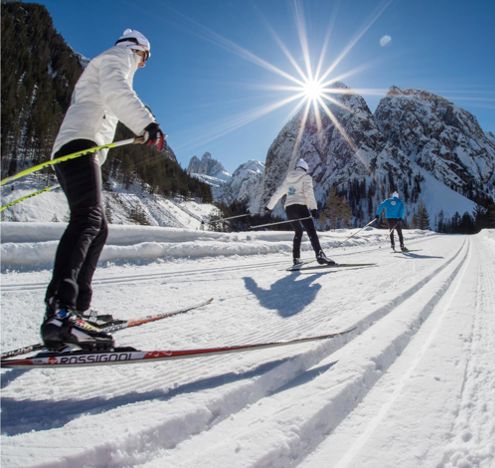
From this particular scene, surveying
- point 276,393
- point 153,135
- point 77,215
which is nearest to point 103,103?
point 153,135

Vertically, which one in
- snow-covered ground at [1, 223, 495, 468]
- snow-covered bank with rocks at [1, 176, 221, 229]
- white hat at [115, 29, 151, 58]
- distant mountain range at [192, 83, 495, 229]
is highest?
distant mountain range at [192, 83, 495, 229]

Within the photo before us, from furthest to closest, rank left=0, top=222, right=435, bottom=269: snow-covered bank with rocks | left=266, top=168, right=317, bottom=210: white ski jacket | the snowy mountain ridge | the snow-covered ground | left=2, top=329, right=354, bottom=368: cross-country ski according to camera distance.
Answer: the snowy mountain ridge
left=266, top=168, right=317, bottom=210: white ski jacket
left=0, top=222, right=435, bottom=269: snow-covered bank with rocks
left=2, top=329, right=354, bottom=368: cross-country ski
the snow-covered ground

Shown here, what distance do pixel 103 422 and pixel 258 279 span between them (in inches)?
141

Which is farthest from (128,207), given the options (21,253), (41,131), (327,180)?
(327,180)

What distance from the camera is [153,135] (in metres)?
2.08

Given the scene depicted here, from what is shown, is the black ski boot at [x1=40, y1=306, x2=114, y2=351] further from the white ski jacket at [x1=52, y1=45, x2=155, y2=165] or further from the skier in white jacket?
the white ski jacket at [x1=52, y1=45, x2=155, y2=165]

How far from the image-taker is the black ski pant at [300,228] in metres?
6.33

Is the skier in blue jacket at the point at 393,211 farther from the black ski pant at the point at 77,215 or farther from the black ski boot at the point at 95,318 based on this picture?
the black ski pant at the point at 77,215

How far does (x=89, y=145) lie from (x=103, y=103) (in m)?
0.31

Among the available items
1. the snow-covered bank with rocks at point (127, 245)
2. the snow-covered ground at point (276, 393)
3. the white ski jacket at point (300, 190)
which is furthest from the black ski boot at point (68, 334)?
the white ski jacket at point (300, 190)

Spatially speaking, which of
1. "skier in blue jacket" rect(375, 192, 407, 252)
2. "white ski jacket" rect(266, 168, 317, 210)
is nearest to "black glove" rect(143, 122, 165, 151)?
"white ski jacket" rect(266, 168, 317, 210)

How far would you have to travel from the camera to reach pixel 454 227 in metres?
115

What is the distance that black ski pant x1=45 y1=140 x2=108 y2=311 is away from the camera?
1923 mm

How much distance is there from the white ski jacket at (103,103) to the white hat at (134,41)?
7cm
